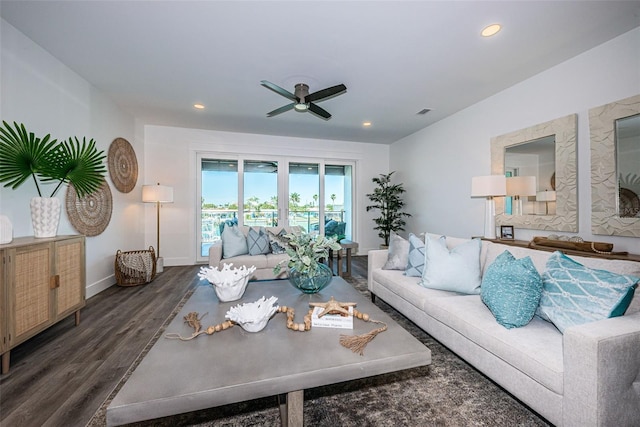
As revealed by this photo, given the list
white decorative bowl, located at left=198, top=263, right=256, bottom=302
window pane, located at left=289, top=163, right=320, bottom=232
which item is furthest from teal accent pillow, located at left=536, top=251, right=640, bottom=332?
window pane, located at left=289, top=163, right=320, bottom=232

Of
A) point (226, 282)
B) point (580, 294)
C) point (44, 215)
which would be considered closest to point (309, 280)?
point (226, 282)

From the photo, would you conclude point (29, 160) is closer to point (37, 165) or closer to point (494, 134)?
point (37, 165)

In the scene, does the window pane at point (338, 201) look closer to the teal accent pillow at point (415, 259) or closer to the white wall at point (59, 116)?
the teal accent pillow at point (415, 259)

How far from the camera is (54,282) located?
2.02m

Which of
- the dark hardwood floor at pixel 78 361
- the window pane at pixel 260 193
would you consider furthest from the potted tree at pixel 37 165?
the window pane at pixel 260 193

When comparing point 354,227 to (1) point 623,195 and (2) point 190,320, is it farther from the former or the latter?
(2) point 190,320

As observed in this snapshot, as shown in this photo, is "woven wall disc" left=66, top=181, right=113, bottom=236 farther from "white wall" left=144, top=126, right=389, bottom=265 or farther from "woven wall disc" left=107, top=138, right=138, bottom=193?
"white wall" left=144, top=126, right=389, bottom=265

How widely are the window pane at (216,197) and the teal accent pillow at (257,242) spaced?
5.63 feet

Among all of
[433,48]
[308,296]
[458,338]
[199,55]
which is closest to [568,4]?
[433,48]

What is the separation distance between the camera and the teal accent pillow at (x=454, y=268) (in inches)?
79.7

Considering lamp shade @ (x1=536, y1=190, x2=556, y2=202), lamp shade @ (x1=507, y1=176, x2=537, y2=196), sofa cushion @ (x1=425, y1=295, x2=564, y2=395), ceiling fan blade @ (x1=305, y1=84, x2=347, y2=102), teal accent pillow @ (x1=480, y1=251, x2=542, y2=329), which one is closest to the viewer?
sofa cushion @ (x1=425, y1=295, x2=564, y2=395)

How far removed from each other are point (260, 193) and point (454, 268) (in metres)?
4.11

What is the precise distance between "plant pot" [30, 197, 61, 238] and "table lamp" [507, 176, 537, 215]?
477cm

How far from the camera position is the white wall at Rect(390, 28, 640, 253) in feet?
7.34
